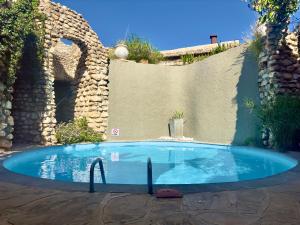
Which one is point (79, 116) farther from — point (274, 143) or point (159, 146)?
point (274, 143)

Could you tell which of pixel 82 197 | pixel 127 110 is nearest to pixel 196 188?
pixel 82 197

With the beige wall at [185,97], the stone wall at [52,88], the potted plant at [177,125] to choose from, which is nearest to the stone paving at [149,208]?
the stone wall at [52,88]

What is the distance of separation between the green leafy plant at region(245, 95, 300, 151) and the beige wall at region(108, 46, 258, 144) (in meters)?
2.26

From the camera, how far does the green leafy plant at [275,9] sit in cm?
665

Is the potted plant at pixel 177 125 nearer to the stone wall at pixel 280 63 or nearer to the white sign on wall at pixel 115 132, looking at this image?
the white sign on wall at pixel 115 132

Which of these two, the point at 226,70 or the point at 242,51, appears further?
the point at 226,70

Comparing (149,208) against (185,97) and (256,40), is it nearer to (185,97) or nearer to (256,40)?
(256,40)

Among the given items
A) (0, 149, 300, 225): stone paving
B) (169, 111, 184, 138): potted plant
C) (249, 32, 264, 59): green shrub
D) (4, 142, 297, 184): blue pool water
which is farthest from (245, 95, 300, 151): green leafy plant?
(169, 111, 184, 138): potted plant

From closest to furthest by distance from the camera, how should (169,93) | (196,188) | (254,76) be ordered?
(196,188) < (254,76) < (169,93)

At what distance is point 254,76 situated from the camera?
9.00 metres

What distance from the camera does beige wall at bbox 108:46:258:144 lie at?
385 inches

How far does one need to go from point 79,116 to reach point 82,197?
9017mm

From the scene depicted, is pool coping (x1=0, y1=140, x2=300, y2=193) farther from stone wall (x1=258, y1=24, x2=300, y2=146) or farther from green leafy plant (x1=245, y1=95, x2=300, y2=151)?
stone wall (x1=258, y1=24, x2=300, y2=146)

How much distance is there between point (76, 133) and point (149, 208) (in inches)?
316
